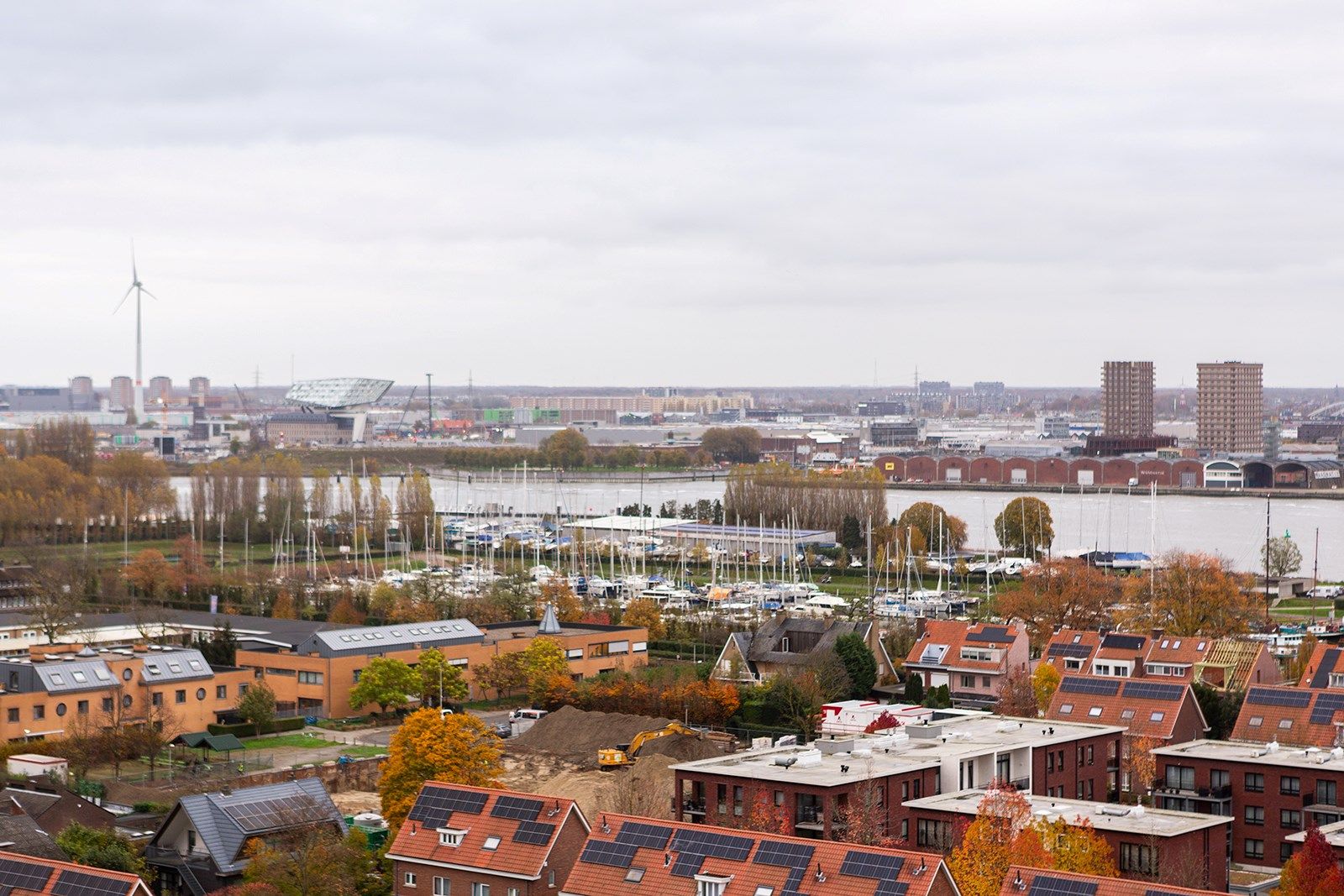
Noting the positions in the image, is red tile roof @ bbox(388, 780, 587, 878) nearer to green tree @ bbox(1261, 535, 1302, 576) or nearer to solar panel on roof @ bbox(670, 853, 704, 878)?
solar panel on roof @ bbox(670, 853, 704, 878)

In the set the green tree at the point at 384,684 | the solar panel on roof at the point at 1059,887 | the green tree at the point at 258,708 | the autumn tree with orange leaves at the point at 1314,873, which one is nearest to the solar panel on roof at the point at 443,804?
the solar panel on roof at the point at 1059,887

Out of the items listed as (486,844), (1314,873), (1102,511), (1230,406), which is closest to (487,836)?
(486,844)

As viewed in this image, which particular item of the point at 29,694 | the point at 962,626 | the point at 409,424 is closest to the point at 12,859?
the point at 29,694

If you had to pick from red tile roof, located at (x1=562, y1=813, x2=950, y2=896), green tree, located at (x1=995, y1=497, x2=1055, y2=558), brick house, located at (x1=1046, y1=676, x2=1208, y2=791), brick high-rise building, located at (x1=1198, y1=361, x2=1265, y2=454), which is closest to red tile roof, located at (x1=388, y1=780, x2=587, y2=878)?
red tile roof, located at (x1=562, y1=813, x2=950, y2=896)

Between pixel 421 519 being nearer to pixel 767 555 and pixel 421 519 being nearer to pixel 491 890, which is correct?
pixel 767 555

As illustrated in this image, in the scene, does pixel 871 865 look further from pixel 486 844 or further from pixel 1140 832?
pixel 486 844

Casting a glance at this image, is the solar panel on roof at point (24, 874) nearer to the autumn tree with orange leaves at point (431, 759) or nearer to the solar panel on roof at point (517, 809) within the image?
the solar panel on roof at point (517, 809)
